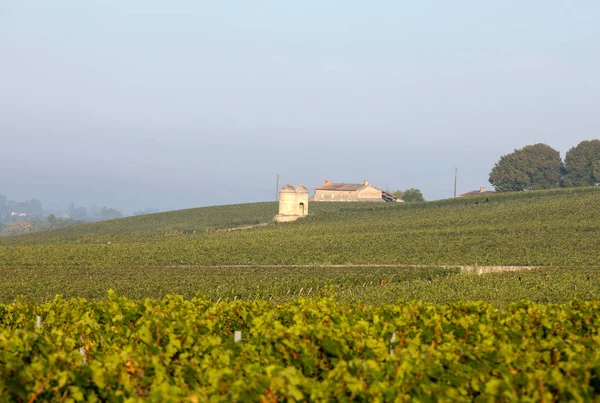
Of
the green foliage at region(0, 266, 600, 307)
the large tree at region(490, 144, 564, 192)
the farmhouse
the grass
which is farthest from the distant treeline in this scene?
the green foliage at region(0, 266, 600, 307)

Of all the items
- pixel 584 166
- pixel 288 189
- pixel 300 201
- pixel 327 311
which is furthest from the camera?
pixel 584 166

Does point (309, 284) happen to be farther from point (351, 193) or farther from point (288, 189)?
point (351, 193)

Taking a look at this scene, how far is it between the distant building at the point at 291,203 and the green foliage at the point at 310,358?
243 feet

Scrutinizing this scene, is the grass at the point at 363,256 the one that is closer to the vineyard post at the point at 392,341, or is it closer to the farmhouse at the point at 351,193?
the vineyard post at the point at 392,341

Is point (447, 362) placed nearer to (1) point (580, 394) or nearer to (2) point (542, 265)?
(1) point (580, 394)

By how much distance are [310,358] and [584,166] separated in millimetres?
118338

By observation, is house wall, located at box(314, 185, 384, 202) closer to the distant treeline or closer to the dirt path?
the distant treeline

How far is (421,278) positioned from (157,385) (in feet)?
→ 121

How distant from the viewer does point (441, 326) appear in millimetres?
14195

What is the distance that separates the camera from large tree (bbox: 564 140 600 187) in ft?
397

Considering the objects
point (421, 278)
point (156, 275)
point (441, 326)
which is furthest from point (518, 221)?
point (441, 326)

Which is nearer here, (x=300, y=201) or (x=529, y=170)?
(x=300, y=201)

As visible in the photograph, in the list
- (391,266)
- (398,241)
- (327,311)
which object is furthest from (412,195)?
(327,311)

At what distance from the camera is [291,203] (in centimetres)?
9131
